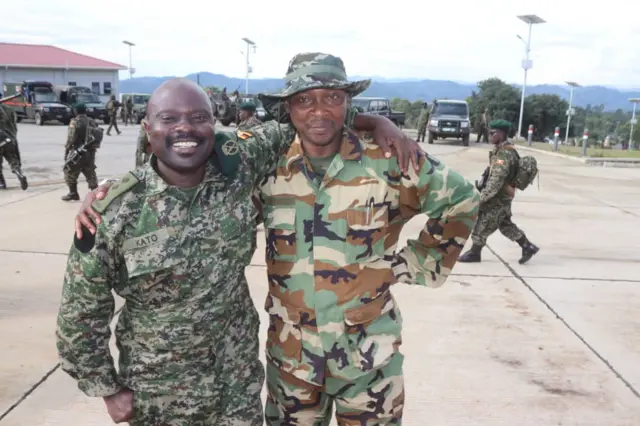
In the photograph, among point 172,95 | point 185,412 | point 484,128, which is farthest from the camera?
point 484,128

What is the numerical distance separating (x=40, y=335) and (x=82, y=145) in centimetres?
525

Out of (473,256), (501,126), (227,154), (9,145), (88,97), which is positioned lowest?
(473,256)

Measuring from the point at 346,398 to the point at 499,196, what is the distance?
14.7ft

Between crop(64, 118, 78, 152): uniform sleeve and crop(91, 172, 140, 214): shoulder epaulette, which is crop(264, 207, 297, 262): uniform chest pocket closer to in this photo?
→ crop(91, 172, 140, 214): shoulder epaulette

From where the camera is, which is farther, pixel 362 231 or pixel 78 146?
pixel 78 146

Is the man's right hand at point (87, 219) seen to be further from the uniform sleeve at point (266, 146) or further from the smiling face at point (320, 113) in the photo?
the smiling face at point (320, 113)

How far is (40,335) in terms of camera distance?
4.14 m

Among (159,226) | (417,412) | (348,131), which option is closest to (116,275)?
(159,226)

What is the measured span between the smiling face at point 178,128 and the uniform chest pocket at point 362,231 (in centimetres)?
56

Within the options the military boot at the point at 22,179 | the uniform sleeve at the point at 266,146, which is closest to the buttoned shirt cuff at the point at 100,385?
the uniform sleeve at the point at 266,146

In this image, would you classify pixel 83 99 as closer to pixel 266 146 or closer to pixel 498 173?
pixel 498 173

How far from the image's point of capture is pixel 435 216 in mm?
2238

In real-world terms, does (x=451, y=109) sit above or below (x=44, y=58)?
below

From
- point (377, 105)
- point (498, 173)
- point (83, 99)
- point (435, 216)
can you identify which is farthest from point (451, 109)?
point (435, 216)
